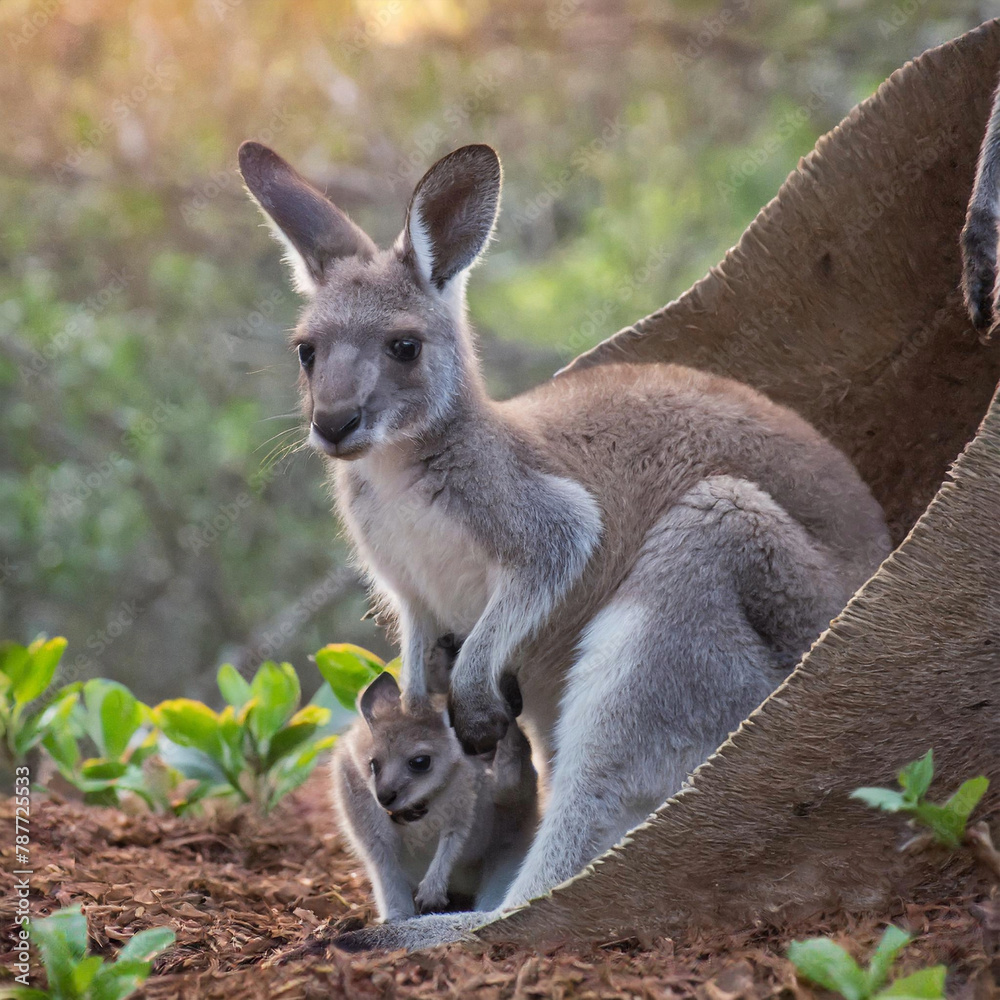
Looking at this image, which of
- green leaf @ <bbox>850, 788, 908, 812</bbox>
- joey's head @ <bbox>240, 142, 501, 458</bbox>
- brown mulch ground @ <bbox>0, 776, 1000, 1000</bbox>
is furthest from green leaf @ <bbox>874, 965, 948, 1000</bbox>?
joey's head @ <bbox>240, 142, 501, 458</bbox>

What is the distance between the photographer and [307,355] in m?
3.69

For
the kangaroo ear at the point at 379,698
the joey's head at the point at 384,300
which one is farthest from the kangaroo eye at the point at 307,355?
the kangaroo ear at the point at 379,698

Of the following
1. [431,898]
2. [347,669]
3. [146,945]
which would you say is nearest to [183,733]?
[347,669]

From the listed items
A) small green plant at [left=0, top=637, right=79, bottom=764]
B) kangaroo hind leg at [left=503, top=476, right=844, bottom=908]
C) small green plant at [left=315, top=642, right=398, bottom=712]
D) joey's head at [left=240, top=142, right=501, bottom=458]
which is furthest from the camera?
small green plant at [left=315, top=642, right=398, bottom=712]

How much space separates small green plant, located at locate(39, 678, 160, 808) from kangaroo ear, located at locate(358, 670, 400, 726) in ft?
4.16

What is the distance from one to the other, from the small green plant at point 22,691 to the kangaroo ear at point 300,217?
1.85m

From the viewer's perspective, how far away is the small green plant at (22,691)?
4559 mm

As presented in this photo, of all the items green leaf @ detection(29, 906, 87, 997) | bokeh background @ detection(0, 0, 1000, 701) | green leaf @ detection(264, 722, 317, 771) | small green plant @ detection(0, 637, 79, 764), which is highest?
bokeh background @ detection(0, 0, 1000, 701)

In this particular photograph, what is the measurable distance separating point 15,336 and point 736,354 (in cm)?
543

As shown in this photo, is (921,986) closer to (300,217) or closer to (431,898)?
(431,898)

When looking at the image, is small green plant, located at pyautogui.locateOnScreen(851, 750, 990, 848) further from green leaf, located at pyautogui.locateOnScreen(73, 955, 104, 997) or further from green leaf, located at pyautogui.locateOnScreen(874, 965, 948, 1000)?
green leaf, located at pyautogui.locateOnScreen(73, 955, 104, 997)

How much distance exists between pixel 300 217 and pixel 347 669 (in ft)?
5.88

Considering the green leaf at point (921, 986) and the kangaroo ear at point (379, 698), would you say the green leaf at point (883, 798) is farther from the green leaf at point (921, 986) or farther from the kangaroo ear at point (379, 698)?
the kangaroo ear at point (379, 698)

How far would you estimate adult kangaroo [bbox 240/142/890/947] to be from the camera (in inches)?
131
